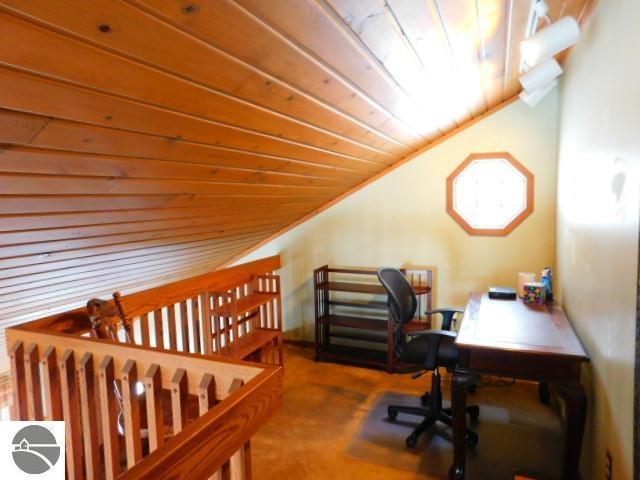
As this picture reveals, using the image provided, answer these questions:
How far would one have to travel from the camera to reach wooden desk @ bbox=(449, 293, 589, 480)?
1.75 m

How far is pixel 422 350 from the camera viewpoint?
250 cm

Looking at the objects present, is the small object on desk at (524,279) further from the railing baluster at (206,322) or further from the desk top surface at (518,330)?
the railing baluster at (206,322)

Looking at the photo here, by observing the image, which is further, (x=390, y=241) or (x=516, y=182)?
(x=390, y=241)

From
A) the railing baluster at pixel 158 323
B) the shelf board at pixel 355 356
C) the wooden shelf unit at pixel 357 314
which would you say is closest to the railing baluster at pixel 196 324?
the railing baluster at pixel 158 323

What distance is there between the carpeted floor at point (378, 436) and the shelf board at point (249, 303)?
2.44ft

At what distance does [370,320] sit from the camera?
3711 millimetres

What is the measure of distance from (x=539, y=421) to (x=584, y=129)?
1971 millimetres

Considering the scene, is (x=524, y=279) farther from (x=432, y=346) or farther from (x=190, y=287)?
(x=190, y=287)

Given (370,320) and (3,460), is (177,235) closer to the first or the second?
(3,460)

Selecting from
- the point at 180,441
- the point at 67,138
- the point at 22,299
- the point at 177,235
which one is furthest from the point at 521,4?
the point at 22,299

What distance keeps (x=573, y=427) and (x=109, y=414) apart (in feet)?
6.41

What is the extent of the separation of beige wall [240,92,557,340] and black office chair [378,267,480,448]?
0.90 metres

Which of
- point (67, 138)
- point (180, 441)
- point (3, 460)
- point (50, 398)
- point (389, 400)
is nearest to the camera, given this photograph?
point (180, 441)

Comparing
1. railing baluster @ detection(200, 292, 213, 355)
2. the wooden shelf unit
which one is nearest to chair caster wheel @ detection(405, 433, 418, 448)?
the wooden shelf unit
